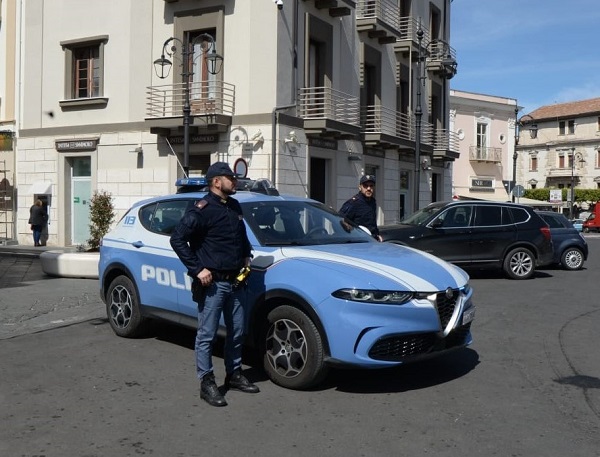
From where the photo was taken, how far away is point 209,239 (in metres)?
5.10

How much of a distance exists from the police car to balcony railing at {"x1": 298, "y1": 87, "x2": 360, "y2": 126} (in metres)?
13.7

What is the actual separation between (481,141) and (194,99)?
116 ft

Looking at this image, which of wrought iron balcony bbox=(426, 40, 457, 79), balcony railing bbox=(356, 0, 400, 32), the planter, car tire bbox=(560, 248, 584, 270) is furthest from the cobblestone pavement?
wrought iron balcony bbox=(426, 40, 457, 79)

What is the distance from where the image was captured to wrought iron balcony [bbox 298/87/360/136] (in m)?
19.9

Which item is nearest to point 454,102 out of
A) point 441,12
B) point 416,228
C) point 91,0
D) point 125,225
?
point 441,12

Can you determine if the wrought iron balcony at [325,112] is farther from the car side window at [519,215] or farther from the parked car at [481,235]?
the car side window at [519,215]

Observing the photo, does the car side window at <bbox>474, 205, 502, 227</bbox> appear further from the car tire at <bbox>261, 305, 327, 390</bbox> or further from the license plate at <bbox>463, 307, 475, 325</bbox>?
the car tire at <bbox>261, 305, 327, 390</bbox>

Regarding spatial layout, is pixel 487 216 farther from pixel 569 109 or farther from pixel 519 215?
pixel 569 109

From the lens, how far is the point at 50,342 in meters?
7.27

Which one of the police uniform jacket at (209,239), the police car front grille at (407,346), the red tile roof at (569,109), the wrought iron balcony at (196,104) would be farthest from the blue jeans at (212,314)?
the red tile roof at (569,109)

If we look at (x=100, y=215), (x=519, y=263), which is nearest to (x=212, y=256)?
(x=519, y=263)

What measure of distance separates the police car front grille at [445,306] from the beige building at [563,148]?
72.7 meters

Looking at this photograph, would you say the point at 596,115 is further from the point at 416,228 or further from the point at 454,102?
the point at 416,228

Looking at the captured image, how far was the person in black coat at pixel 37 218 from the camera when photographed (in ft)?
72.1
